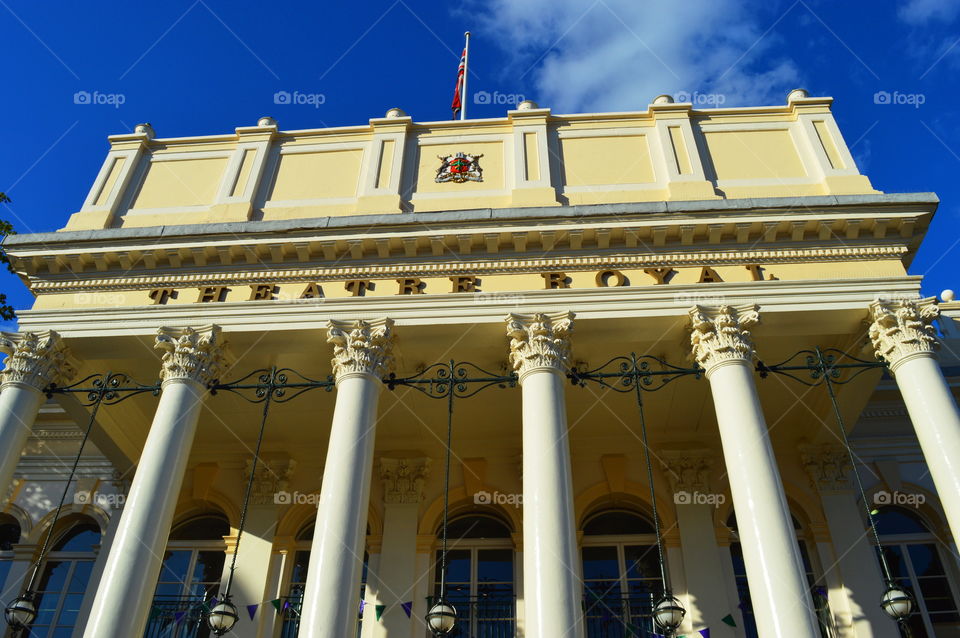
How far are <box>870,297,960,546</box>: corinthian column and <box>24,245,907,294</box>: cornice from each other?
49.0 inches

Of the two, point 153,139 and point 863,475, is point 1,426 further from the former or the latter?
point 863,475

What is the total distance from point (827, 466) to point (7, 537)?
16.3m

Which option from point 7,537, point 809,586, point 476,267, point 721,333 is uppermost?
point 476,267

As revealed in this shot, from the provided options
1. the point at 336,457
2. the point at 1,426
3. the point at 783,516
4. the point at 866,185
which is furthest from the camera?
the point at 866,185

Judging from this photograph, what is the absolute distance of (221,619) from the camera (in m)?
9.98

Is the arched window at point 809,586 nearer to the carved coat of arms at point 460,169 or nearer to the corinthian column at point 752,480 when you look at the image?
the corinthian column at point 752,480

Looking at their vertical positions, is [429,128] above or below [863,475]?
above

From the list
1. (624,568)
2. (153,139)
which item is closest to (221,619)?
(624,568)

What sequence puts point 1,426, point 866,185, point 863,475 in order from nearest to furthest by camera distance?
point 1,426, point 866,185, point 863,475

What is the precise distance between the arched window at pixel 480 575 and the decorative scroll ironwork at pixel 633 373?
359cm

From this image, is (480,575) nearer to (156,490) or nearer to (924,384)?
(156,490)

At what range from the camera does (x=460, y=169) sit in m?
15.0

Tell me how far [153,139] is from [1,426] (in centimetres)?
735

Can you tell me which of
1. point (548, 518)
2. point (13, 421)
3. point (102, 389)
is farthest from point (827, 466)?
point (13, 421)
